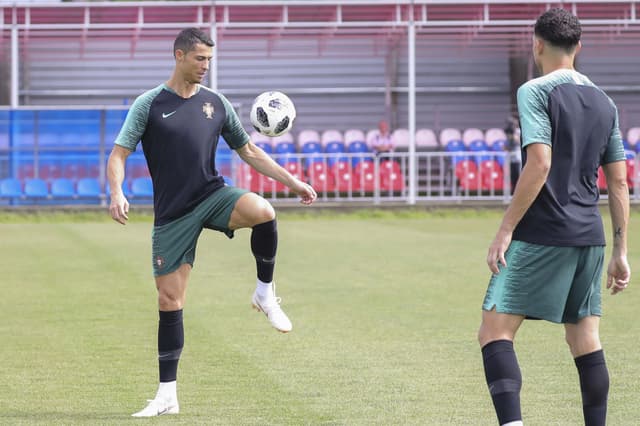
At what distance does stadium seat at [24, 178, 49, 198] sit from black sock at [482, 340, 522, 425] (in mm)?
22323

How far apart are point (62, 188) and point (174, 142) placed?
2054 cm

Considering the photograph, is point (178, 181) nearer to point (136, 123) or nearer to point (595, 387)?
point (136, 123)

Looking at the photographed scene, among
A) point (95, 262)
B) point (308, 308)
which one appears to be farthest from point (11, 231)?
point (308, 308)

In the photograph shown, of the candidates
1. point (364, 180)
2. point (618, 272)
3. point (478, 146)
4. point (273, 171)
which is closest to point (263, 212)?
point (273, 171)

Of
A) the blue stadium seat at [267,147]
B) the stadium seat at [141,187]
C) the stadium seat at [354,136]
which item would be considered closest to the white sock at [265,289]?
the stadium seat at [141,187]

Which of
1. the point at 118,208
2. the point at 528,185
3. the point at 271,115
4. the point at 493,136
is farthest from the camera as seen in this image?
the point at 493,136

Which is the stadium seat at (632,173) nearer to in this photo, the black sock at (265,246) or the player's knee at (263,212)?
the black sock at (265,246)

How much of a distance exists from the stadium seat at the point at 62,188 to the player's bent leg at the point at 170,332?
20.3 metres

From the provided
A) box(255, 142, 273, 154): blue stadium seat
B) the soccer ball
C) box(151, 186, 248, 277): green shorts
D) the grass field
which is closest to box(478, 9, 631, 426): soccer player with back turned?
the grass field

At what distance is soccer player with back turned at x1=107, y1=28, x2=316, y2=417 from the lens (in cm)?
683

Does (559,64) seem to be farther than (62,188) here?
No

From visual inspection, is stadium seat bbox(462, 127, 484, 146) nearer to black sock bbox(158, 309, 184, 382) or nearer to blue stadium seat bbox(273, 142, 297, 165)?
blue stadium seat bbox(273, 142, 297, 165)

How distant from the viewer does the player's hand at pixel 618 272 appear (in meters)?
5.61

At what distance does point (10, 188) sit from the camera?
26703mm
